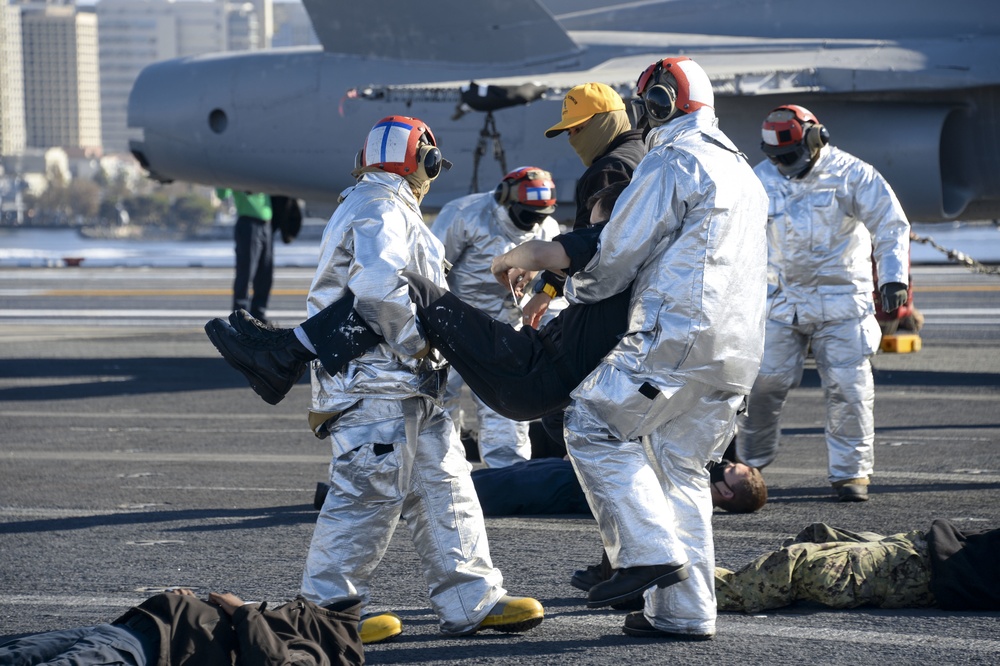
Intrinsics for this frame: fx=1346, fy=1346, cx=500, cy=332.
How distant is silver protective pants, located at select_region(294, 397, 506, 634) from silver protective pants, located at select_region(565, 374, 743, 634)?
1.81 feet

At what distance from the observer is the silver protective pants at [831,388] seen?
7875 mm

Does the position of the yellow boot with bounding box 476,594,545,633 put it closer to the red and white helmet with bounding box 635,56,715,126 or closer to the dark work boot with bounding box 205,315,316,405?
the dark work boot with bounding box 205,315,316,405

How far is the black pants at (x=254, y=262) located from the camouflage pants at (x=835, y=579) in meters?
11.8

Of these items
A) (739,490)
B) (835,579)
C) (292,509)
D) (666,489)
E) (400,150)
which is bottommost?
(292,509)

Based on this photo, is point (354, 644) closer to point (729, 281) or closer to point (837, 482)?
point (729, 281)

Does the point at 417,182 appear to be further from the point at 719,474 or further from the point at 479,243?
the point at 479,243

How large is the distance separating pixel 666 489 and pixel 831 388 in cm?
325

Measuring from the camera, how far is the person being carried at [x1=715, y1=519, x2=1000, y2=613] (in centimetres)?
543

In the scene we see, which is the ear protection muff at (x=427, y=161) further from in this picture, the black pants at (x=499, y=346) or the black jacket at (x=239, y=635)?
the black jacket at (x=239, y=635)

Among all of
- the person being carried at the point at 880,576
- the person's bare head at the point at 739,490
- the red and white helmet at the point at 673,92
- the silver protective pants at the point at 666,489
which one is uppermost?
the red and white helmet at the point at 673,92

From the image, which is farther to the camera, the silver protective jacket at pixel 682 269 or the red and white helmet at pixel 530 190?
the red and white helmet at pixel 530 190

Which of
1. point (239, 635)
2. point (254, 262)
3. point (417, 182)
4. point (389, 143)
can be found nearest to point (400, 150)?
point (389, 143)

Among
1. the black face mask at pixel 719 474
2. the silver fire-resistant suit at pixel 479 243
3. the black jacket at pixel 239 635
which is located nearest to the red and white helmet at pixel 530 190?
the silver fire-resistant suit at pixel 479 243

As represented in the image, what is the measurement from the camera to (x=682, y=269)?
489 cm
